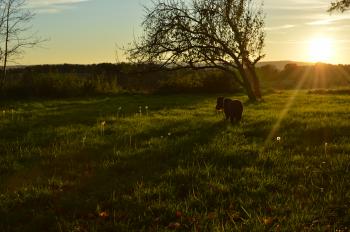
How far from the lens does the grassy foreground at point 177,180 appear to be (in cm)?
685

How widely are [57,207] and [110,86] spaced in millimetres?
35995

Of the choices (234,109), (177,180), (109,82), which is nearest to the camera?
(177,180)

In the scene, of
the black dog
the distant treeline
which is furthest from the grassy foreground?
the distant treeline

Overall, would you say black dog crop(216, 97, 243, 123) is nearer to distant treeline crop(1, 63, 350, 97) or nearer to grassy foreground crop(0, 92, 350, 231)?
grassy foreground crop(0, 92, 350, 231)

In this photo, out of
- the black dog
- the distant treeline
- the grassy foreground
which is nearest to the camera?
the grassy foreground

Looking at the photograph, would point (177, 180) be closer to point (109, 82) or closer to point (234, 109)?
point (234, 109)

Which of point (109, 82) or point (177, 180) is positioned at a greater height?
point (109, 82)

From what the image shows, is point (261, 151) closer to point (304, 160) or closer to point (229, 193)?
point (304, 160)

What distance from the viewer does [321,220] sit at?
6.71 metres

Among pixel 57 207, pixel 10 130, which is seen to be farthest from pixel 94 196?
pixel 10 130

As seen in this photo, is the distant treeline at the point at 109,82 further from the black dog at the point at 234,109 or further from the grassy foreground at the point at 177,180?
the grassy foreground at the point at 177,180

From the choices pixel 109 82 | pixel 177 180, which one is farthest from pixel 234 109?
pixel 109 82

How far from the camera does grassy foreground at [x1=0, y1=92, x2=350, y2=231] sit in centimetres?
685

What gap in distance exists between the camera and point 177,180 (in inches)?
352
